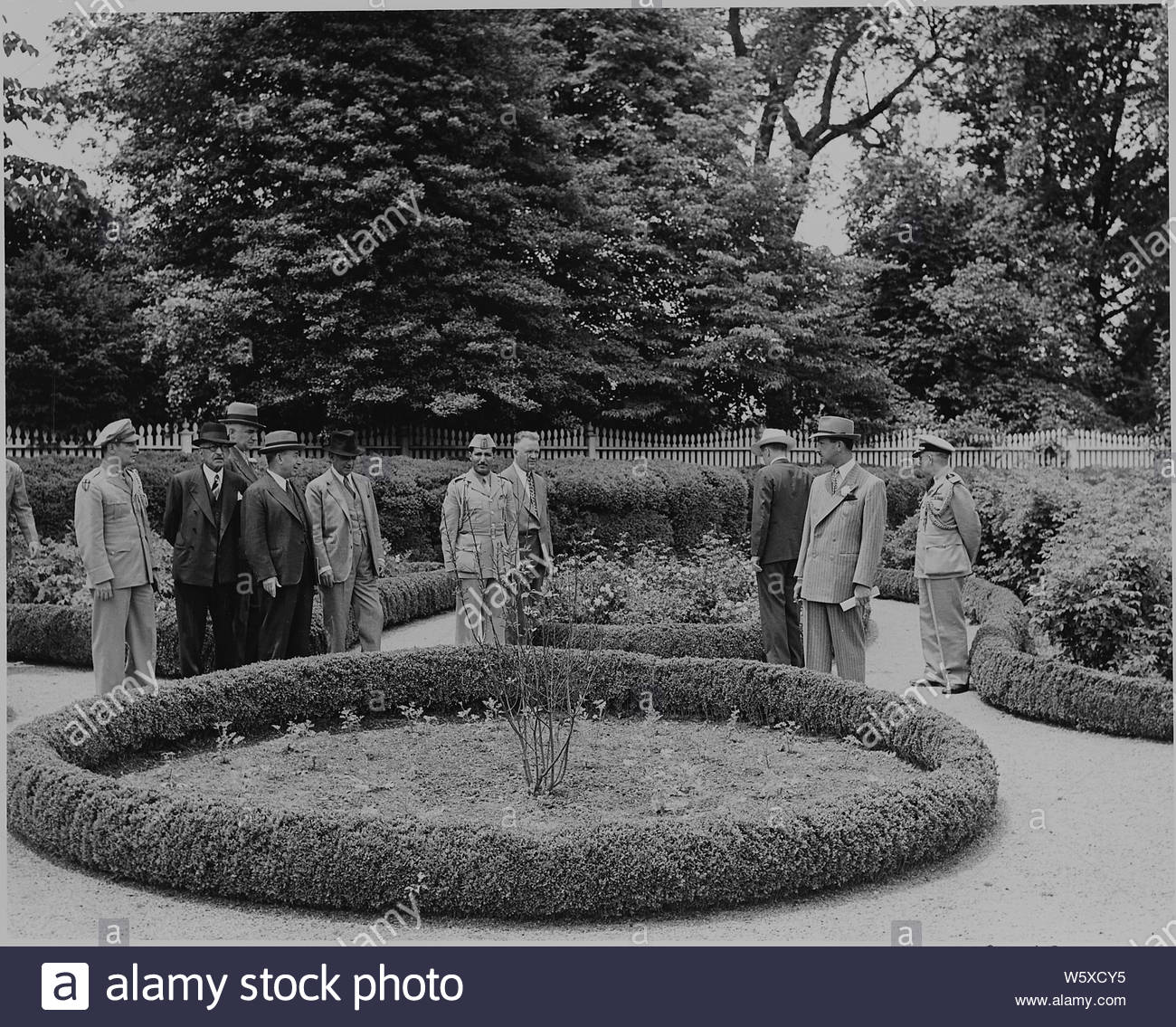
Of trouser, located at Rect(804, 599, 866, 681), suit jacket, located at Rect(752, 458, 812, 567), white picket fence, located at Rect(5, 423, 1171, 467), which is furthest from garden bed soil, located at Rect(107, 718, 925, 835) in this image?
white picket fence, located at Rect(5, 423, 1171, 467)

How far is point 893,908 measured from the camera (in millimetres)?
4844

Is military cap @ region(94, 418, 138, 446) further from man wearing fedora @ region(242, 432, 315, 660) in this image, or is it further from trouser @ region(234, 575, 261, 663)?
trouser @ region(234, 575, 261, 663)

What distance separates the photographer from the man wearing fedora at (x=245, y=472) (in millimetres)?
8906

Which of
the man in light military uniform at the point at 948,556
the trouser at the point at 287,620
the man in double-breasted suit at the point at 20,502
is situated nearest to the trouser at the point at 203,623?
the trouser at the point at 287,620

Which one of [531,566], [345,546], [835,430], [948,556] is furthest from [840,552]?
[345,546]

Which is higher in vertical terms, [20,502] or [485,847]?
[20,502]

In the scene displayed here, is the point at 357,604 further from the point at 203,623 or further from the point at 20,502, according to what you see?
the point at 20,502

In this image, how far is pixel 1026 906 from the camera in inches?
190

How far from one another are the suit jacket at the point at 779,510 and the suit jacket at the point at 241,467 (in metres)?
3.83

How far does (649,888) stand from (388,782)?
6.56ft

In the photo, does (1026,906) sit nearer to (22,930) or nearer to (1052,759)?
(1052,759)

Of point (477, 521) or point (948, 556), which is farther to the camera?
point (477, 521)

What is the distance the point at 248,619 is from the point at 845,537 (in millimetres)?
4550

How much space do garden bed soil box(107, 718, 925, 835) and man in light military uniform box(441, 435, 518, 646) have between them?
5.06 ft
